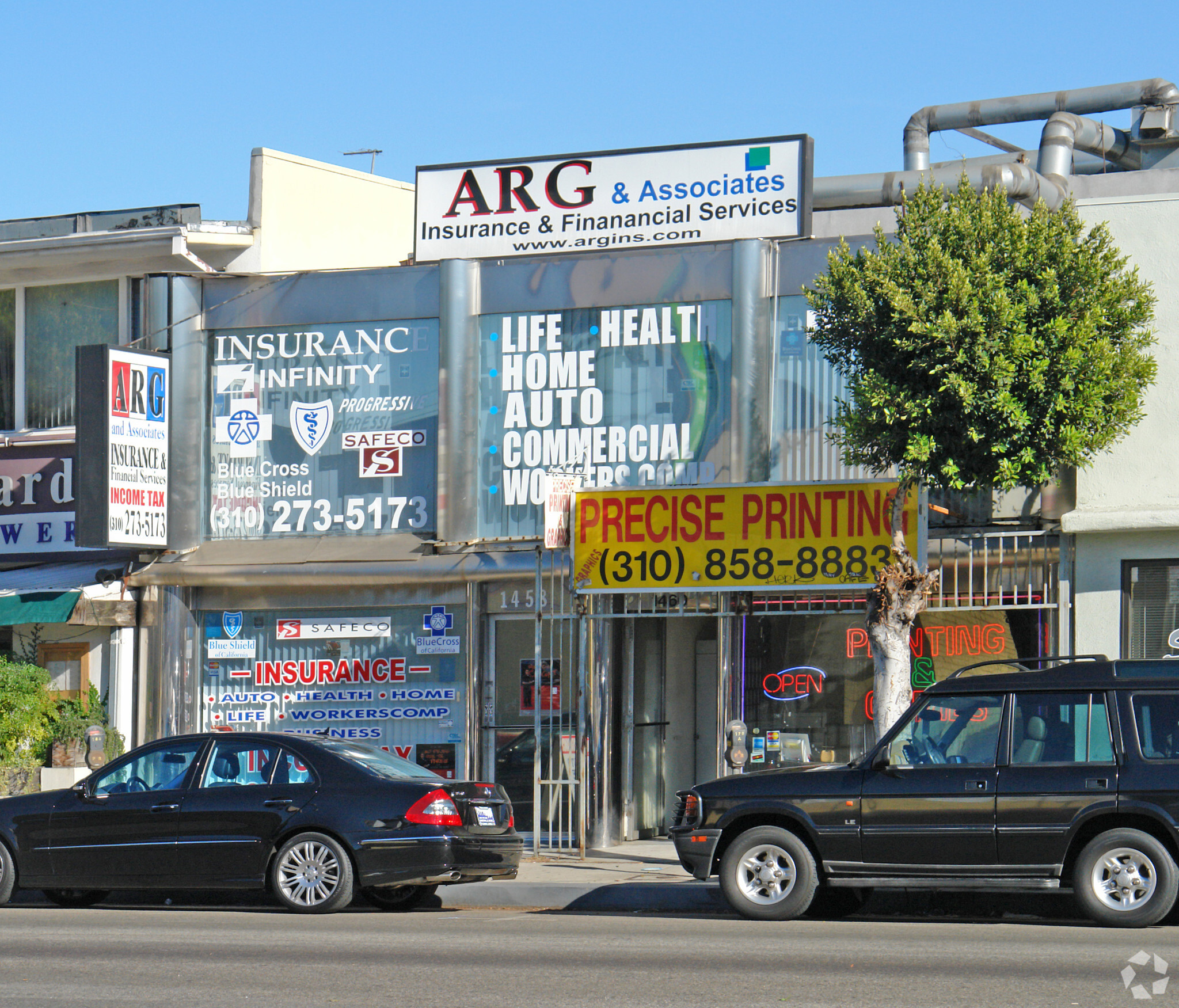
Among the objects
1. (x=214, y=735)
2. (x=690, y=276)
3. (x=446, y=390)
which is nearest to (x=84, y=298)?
(x=446, y=390)

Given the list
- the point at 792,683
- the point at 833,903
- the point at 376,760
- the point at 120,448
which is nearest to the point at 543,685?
the point at 792,683

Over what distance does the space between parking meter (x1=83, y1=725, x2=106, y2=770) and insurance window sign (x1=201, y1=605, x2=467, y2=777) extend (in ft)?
3.87

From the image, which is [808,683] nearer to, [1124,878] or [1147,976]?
[1124,878]

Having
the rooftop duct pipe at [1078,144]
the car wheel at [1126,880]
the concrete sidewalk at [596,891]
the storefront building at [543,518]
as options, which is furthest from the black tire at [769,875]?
the rooftop duct pipe at [1078,144]

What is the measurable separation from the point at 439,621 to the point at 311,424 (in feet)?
9.02

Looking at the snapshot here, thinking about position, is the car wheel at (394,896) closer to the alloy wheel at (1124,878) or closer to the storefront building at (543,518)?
the storefront building at (543,518)

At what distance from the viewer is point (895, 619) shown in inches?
535

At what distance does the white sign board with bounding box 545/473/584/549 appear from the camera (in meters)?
15.1

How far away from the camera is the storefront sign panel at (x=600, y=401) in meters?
16.9

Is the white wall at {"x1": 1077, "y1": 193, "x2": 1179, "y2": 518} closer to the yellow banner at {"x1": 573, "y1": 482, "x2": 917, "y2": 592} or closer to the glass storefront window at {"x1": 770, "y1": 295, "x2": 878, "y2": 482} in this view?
the yellow banner at {"x1": 573, "y1": 482, "x2": 917, "y2": 592}

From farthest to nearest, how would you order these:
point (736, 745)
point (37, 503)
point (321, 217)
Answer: point (321, 217)
point (37, 503)
point (736, 745)

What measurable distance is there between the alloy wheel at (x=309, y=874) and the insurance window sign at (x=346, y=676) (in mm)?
5527

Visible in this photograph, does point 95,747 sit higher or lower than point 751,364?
lower

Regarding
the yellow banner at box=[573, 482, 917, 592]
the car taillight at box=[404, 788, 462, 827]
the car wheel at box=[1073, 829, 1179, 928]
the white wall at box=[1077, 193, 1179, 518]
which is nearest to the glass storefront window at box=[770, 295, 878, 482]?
the yellow banner at box=[573, 482, 917, 592]
